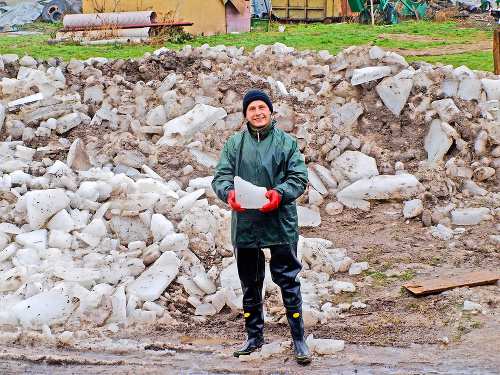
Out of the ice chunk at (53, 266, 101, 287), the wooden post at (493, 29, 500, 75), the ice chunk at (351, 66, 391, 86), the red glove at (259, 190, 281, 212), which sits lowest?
the ice chunk at (53, 266, 101, 287)

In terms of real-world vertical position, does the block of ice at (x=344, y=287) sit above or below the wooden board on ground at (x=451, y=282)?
below

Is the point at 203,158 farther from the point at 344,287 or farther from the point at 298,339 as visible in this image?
the point at 298,339

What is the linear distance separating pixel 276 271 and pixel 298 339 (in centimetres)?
53

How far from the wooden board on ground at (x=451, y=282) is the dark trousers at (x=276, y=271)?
157 centimetres

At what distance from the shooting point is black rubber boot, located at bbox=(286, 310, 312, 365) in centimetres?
369

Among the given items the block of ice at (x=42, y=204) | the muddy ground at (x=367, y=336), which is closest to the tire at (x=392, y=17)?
the muddy ground at (x=367, y=336)

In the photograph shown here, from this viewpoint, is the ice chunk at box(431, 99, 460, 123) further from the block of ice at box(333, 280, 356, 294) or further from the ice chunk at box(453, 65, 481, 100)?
the block of ice at box(333, 280, 356, 294)

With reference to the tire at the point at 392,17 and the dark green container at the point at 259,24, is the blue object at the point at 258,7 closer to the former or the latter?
the dark green container at the point at 259,24

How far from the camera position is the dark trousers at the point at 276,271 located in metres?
3.61

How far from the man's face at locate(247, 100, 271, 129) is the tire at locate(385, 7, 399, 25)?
17.4 meters

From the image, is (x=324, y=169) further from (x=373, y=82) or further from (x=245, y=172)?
(x=245, y=172)

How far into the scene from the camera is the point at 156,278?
4.96m

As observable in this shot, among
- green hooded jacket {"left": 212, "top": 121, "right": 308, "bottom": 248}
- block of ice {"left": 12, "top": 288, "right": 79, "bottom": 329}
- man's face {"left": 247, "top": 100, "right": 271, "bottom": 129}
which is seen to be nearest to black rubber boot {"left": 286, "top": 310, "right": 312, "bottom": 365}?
green hooded jacket {"left": 212, "top": 121, "right": 308, "bottom": 248}

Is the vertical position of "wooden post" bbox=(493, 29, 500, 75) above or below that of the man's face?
above
